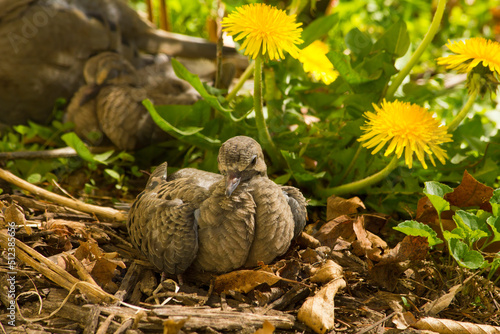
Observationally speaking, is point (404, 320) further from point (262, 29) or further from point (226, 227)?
point (262, 29)

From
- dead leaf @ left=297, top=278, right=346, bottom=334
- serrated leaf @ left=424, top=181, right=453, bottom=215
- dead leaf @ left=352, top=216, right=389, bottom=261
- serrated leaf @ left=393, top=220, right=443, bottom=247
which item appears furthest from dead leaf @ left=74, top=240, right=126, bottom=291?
serrated leaf @ left=424, top=181, right=453, bottom=215

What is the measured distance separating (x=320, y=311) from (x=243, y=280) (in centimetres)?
34

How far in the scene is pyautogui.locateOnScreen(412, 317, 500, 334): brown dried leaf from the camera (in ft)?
5.94

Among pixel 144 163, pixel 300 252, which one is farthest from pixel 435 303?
pixel 144 163

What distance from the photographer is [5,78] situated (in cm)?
336

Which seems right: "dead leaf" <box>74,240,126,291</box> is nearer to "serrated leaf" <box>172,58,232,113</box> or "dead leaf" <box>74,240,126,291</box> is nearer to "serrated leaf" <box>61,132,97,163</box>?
"serrated leaf" <box>61,132,97,163</box>

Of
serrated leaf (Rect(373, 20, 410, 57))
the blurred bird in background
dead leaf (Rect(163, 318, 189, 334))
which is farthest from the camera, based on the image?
the blurred bird in background

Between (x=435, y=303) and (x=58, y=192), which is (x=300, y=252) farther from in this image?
(x=58, y=192)

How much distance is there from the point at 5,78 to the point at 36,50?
11.5 inches

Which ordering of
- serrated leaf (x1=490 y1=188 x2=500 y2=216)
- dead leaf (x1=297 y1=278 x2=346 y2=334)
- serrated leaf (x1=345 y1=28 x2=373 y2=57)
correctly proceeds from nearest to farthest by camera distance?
dead leaf (x1=297 y1=278 x2=346 y2=334), serrated leaf (x1=490 y1=188 x2=500 y2=216), serrated leaf (x1=345 y1=28 x2=373 y2=57)

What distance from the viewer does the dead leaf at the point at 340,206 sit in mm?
2424

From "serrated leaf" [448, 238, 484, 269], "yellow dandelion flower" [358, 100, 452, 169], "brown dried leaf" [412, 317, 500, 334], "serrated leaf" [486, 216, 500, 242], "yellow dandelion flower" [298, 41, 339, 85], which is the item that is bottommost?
"brown dried leaf" [412, 317, 500, 334]

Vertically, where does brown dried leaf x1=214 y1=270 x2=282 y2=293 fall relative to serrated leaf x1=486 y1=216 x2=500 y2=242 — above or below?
below

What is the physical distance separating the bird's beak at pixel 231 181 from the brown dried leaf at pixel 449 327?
2.86 ft
